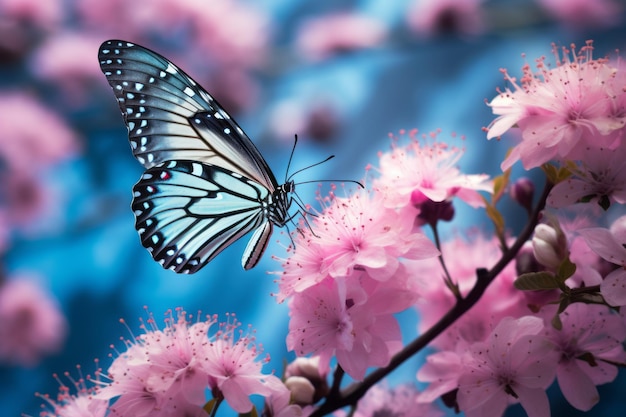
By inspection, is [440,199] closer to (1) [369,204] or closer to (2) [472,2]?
(1) [369,204]

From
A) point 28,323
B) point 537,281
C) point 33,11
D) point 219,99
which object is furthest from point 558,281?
point 33,11

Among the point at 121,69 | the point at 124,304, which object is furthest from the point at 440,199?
the point at 124,304

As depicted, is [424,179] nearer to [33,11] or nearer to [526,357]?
[526,357]

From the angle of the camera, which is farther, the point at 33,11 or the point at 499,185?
the point at 33,11

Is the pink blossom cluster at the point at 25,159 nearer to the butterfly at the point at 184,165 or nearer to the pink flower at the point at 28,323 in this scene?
the pink flower at the point at 28,323

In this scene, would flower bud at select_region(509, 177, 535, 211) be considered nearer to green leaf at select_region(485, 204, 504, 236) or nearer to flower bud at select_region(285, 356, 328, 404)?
green leaf at select_region(485, 204, 504, 236)

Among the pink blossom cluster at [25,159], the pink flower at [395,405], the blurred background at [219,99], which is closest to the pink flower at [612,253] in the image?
the pink flower at [395,405]
